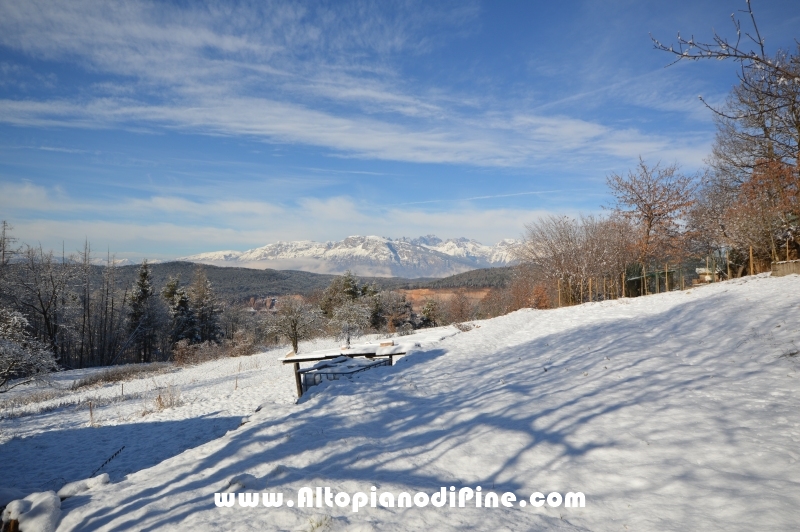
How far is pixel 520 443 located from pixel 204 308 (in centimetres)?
4624

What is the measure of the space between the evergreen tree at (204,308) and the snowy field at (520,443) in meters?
34.8

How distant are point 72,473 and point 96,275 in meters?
43.5

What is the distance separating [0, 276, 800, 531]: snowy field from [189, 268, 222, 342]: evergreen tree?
34831mm

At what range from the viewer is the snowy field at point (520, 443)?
3.51m

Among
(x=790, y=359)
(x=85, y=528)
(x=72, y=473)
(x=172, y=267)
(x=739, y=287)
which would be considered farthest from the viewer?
(x=172, y=267)

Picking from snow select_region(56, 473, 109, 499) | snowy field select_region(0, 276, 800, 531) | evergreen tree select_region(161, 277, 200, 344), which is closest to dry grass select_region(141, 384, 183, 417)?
snowy field select_region(0, 276, 800, 531)

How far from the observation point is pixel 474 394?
7855 mm

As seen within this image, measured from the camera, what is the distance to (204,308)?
45.3 m

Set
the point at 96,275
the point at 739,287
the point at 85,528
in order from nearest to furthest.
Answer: the point at 85,528 → the point at 739,287 → the point at 96,275

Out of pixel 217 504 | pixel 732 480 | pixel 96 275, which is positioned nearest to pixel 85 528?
pixel 217 504

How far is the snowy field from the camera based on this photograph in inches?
138

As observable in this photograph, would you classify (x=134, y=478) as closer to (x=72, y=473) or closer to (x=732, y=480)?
(x=72, y=473)

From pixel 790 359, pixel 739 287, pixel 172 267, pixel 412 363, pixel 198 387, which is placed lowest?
pixel 198 387

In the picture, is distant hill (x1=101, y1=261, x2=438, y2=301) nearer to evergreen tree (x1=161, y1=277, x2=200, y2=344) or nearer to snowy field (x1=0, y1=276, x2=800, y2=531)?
evergreen tree (x1=161, y1=277, x2=200, y2=344)
